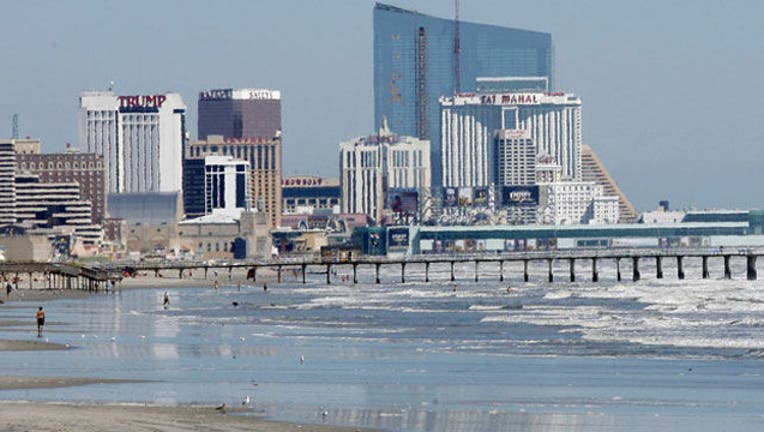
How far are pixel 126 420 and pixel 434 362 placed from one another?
19.8 metres

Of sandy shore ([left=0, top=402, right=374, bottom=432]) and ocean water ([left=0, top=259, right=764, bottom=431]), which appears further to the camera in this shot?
ocean water ([left=0, top=259, right=764, bottom=431])

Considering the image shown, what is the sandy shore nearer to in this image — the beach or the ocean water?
the beach

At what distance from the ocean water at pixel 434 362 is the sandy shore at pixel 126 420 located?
1.49 meters

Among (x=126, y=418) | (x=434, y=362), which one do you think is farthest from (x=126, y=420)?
(x=434, y=362)

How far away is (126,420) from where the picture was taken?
43.1 m

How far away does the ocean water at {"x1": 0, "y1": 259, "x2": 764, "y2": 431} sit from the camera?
153 ft

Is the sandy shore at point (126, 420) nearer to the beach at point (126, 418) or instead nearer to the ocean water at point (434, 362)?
the beach at point (126, 418)

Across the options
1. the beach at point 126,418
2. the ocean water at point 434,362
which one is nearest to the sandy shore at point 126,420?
the beach at point 126,418

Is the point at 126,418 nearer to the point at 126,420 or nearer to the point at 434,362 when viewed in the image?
the point at 126,420

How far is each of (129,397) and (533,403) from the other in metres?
9.99

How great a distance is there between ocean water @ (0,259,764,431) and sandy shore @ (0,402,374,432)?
1494 millimetres

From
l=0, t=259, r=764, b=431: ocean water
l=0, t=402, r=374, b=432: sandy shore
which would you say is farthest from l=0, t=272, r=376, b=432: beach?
l=0, t=259, r=764, b=431: ocean water

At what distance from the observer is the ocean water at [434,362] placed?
46.7 metres

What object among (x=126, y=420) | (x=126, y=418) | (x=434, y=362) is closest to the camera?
(x=126, y=420)
